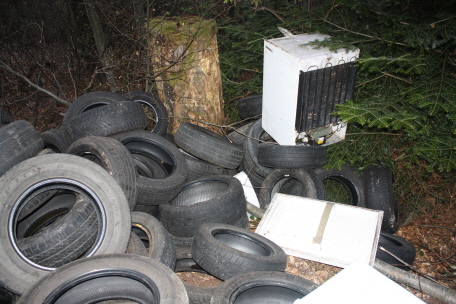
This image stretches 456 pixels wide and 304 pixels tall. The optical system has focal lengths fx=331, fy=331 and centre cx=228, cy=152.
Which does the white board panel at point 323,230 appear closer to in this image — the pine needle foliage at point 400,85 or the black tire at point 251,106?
the pine needle foliage at point 400,85

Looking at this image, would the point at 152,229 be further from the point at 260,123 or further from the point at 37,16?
the point at 37,16

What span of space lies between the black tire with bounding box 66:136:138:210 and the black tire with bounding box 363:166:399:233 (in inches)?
106

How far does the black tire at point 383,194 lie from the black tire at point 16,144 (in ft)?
12.1

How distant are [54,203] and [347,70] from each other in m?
3.33

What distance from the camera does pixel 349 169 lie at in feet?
13.6

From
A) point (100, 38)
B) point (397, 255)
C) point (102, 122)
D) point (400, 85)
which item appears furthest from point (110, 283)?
point (100, 38)

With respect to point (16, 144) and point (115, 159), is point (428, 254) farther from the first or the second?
point (16, 144)

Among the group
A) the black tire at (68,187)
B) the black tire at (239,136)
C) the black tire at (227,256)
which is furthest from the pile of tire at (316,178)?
the black tire at (68,187)

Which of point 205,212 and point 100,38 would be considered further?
point 100,38

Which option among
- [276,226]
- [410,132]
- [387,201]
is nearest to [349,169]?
[387,201]

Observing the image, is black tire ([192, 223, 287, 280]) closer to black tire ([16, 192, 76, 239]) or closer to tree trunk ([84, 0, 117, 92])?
black tire ([16, 192, 76, 239])

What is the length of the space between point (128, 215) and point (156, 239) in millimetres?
357

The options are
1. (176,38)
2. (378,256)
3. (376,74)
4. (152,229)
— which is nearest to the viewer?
(152,229)

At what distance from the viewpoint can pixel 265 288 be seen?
2.55 metres
